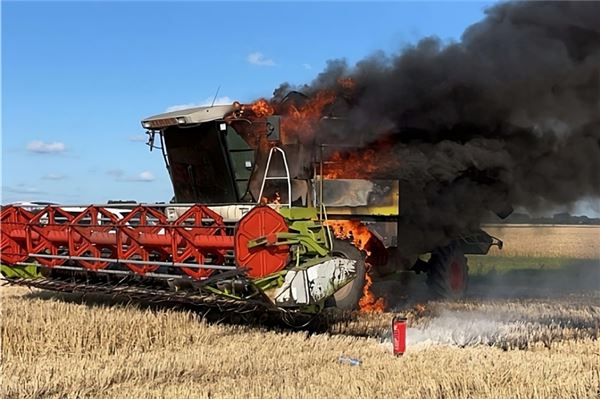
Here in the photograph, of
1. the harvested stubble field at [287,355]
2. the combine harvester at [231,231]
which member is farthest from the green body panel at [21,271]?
the harvested stubble field at [287,355]

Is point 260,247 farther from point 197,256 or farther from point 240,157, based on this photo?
point 240,157

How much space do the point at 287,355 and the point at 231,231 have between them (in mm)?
1370

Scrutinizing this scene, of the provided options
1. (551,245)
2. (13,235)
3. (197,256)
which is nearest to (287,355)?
(197,256)

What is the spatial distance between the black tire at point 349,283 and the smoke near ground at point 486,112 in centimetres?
96

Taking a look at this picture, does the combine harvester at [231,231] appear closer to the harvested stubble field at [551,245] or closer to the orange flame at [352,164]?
the orange flame at [352,164]

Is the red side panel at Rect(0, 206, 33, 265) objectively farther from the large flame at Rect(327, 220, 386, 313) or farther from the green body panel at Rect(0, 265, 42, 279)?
the large flame at Rect(327, 220, 386, 313)

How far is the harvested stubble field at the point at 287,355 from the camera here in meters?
4.31

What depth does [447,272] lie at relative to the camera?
9250 mm

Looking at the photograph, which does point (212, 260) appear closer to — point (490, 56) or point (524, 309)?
point (490, 56)

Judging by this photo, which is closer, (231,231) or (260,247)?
(260,247)

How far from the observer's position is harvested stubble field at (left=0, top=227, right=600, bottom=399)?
431cm

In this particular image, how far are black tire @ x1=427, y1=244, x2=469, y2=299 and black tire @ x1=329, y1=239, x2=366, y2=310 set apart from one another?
227cm

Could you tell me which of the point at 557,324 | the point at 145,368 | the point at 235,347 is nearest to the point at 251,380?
the point at 145,368

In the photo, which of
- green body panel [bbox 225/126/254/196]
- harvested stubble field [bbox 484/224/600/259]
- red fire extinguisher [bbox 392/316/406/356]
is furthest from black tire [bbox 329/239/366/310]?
harvested stubble field [bbox 484/224/600/259]
